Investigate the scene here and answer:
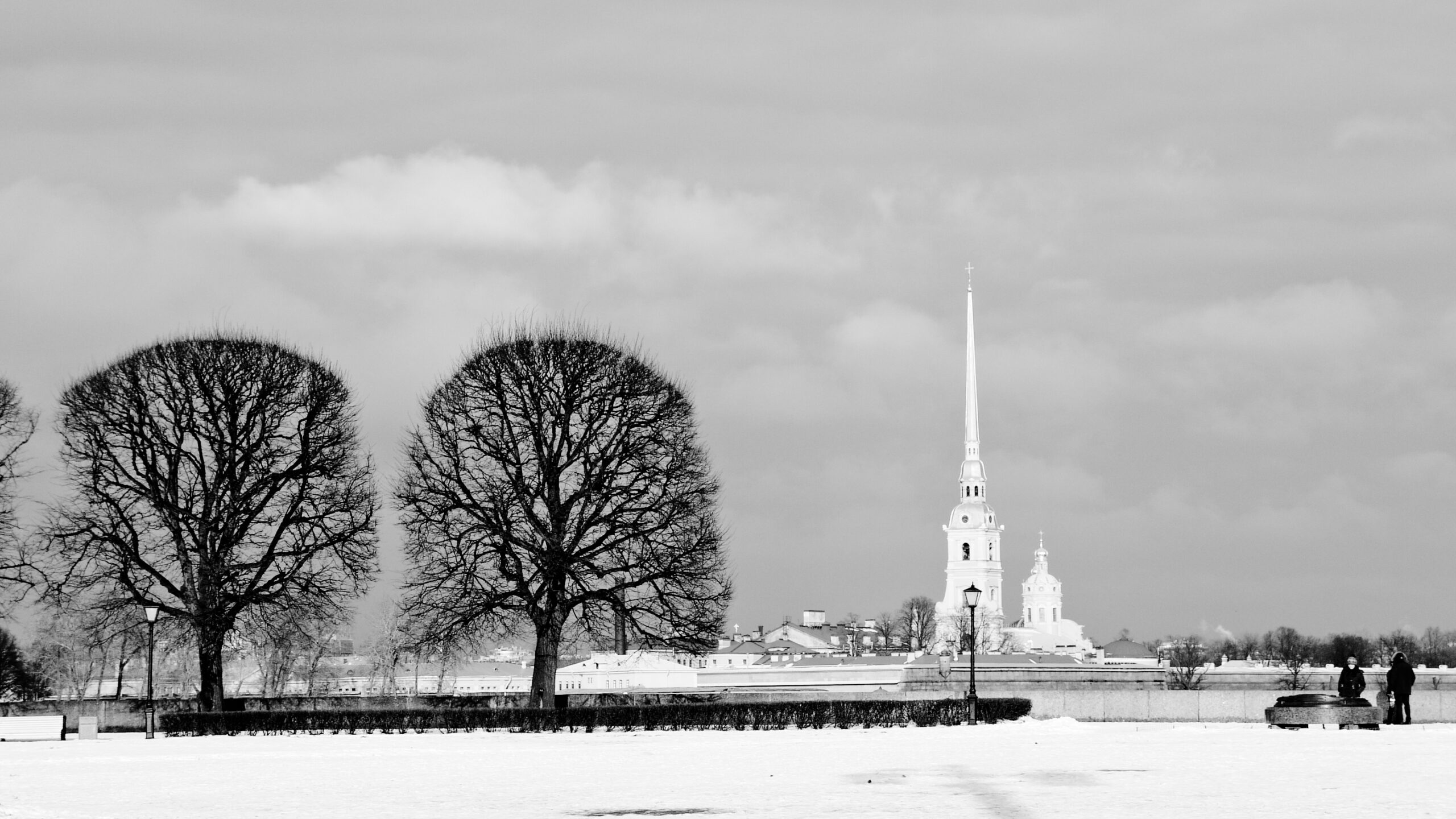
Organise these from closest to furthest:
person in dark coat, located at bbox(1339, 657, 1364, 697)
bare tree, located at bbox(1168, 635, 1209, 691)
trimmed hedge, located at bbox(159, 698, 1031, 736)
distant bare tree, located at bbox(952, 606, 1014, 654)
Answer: person in dark coat, located at bbox(1339, 657, 1364, 697), trimmed hedge, located at bbox(159, 698, 1031, 736), bare tree, located at bbox(1168, 635, 1209, 691), distant bare tree, located at bbox(952, 606, 1014, 654)

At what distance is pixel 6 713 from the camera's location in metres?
52.5

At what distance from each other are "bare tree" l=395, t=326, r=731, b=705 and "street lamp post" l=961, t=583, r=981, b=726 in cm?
713

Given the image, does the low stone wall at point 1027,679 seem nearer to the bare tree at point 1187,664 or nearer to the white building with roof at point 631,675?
the bare tree at point 1187,664

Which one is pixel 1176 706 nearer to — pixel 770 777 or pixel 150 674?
pixel 770 777

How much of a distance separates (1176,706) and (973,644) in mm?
5589

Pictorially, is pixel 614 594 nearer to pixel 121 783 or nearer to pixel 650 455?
pixel 650 455

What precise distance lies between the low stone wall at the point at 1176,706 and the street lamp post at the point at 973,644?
2.15 meters

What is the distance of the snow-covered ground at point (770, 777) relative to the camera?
51.2 feet

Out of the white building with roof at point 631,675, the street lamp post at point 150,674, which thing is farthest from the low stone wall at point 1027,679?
the white building with roof at point 631,675

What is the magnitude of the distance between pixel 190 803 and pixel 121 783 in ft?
13.4

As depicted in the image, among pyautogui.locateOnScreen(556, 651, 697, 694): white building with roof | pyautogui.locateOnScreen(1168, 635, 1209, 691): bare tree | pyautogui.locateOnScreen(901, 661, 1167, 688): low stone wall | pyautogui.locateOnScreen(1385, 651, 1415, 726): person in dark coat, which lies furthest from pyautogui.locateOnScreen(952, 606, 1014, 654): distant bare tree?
pyautogui.locateOnScreen(1385, 651, 1415, 726): person in dark coat

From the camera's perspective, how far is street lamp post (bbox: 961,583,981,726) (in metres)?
38.7

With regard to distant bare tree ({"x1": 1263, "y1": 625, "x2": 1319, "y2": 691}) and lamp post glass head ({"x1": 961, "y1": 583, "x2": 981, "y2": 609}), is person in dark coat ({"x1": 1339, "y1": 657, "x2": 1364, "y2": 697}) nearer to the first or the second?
lamp post glass head ({"x1": 961, "y1": 583, "x2": 981, "y2": 609})

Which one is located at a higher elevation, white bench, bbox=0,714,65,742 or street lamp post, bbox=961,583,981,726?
street lamp post, bbox=961,583,981,726
